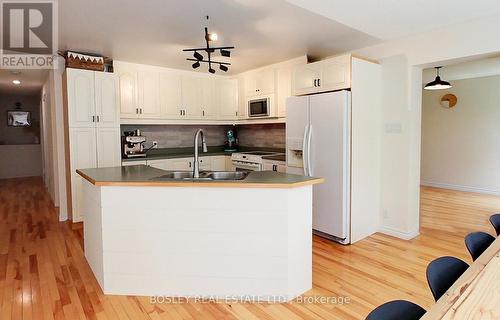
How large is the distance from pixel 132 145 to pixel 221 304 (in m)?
3.23

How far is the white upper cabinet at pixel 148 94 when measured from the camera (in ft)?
15.6

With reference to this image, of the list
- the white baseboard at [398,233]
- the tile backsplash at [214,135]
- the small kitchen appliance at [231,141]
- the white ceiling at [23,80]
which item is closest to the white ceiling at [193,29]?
the tile backsplash at [214,135]

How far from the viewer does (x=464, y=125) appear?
6.46 metres

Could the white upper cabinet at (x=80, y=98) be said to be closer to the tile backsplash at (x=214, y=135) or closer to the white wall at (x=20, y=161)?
the tile backsplash at (x=214, y=135)

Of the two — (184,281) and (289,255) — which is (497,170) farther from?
(184,281)

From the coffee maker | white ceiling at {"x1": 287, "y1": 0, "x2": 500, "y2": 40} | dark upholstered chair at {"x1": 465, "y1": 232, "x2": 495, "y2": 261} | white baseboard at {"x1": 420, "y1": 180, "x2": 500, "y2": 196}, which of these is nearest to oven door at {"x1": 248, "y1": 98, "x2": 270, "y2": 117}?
the coffee maker

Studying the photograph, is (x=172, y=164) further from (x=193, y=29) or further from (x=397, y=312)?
(x=397, y=312)

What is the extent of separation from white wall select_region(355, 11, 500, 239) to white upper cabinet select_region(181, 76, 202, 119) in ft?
8.96

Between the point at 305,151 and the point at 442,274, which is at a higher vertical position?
the point at 305,151

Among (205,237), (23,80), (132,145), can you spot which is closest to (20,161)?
Result: (23,80)

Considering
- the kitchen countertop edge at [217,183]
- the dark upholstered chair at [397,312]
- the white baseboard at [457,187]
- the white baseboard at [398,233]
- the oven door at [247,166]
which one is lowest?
the white baseboard at [398,233]

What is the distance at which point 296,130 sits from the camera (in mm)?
3889

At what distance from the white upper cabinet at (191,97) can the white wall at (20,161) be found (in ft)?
21.1

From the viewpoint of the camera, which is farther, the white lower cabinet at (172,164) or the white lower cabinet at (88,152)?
the white lower cabinet at (172,164)
